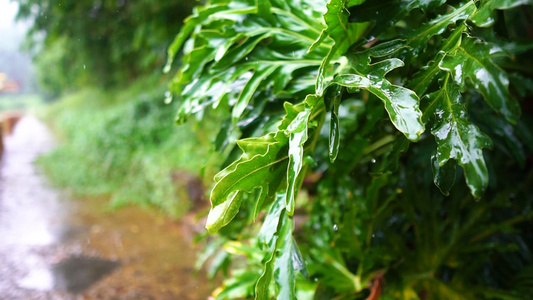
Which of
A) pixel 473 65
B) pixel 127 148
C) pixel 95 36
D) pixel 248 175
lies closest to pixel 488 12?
pixel 473 65

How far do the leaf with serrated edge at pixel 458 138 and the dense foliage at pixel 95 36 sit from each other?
5.25 ft

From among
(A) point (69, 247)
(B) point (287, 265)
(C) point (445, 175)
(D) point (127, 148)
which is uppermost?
(C) point (445, 175)

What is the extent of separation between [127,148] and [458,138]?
3.60 meters

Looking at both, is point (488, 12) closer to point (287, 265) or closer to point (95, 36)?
point (287, 265)

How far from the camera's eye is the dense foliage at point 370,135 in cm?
60

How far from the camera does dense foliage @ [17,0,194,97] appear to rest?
88.8 inches

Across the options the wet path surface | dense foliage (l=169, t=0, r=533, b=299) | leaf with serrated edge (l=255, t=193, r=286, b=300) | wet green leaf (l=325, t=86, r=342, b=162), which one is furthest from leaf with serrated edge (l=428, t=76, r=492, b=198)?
the wet path surface

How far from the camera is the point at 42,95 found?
2.57m

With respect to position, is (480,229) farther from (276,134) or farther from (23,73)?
(23,73)

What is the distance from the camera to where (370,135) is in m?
0.83

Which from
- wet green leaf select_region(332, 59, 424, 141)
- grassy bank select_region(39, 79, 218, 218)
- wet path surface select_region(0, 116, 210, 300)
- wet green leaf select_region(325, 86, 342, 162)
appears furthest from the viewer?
grassy bank select_region(39, 79, 218, 218)

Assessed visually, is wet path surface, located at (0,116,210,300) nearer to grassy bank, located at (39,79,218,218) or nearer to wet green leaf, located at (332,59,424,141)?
grassy bank, located at (39,79,218,218)

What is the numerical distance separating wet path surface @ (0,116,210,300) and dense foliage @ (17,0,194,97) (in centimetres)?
51

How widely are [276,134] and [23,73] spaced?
199 centimetres
